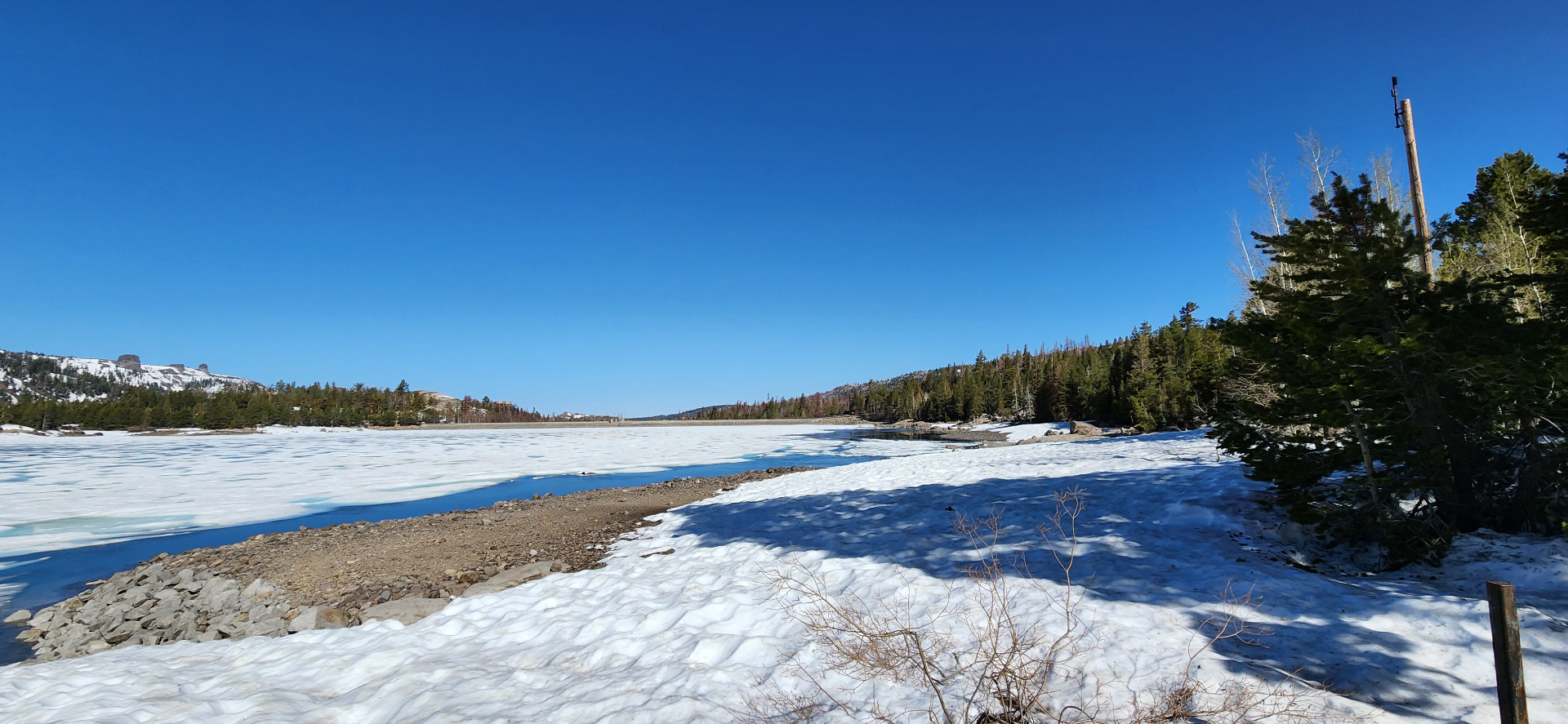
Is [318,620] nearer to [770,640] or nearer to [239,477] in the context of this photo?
[770,640]

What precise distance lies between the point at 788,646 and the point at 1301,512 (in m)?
5.83

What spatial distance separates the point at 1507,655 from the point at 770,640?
14.7 ft

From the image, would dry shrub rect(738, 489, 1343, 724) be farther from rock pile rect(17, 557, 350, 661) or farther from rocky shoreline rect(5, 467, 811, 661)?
rock pile rect(17, 557, 350, 661)

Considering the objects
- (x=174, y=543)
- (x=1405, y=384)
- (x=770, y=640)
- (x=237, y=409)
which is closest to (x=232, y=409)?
(x=237, y=409)

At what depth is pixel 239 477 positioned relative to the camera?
2436cm

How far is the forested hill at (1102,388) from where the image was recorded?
3606 centimetres

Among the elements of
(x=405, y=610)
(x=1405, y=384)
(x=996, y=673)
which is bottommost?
(x=405, y=610)

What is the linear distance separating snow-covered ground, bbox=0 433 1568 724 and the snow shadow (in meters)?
0.03

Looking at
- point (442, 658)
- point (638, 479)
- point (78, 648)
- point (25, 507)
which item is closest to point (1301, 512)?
point (442, 658)

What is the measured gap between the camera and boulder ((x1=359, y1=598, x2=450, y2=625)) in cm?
677

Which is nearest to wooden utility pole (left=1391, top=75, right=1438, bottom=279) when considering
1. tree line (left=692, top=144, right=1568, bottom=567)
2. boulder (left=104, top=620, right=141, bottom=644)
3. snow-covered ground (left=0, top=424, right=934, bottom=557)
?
tree line (left=692, top=144, right=1568, bottom=567)

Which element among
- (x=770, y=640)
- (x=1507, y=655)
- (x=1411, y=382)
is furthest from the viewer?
(x=1411, y=382)

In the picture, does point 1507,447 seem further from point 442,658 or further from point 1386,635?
point 442,658

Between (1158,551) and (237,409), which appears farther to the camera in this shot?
(237,409)
